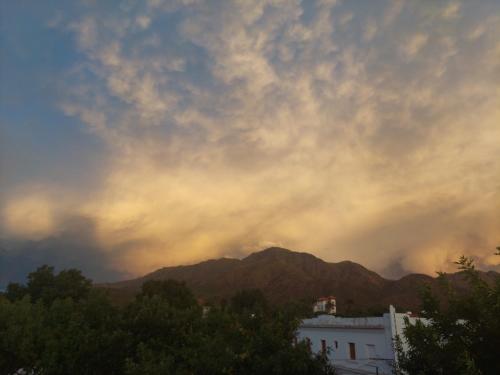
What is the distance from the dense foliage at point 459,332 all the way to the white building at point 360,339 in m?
15.2

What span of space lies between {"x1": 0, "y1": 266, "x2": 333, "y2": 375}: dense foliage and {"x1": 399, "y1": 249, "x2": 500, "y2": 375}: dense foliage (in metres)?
4.08

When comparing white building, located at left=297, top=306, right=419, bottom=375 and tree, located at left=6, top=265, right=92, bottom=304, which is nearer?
white building, located at left=297, top=306, right=419, bottom=375

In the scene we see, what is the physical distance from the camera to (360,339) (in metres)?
32.4

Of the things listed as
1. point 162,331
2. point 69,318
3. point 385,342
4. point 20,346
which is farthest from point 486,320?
point 385,342

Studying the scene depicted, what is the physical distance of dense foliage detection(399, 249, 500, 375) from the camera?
819 centimetres

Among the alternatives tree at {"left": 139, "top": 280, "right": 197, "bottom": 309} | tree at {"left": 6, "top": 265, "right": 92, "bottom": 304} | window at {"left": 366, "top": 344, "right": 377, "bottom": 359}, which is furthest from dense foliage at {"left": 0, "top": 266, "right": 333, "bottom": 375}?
tree at {"left": 139, "top": 280, "right": 197, "bottom": 309}

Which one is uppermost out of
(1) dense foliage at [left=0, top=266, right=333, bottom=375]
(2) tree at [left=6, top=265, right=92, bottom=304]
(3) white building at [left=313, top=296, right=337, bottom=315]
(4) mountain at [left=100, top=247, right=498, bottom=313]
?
(4) mountain at [left=100, top=247, right=498, bottom=313]

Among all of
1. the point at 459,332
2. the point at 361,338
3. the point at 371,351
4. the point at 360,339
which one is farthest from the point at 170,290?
the point at 459,332

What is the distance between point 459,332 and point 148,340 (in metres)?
11.0

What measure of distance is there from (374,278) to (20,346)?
16723 centimetres

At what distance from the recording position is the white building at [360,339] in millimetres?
27438

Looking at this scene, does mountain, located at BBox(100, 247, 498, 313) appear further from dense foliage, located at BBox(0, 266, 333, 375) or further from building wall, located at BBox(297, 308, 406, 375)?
dense foliage, located at BBox(0, 266, 333, 375)

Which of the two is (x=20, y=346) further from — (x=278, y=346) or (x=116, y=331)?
(x=278, y=346)

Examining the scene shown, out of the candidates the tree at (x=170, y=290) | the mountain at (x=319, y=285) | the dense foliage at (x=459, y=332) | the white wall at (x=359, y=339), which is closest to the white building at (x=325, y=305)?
Result: the mountain at (x=319, y=285)
